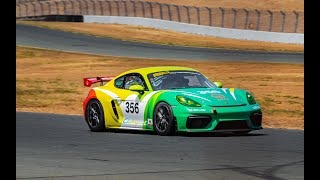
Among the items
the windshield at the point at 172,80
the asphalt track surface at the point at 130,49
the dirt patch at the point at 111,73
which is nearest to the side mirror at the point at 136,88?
the windshield at the point at 172,80

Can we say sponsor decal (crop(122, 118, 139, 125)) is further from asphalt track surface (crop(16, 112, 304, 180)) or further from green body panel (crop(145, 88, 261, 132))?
green body panel (crop(145, 88, 261, 132))

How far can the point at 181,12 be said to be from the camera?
76.2 m

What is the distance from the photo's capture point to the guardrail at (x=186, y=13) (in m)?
69.1

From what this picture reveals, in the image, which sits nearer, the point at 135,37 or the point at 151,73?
the point at 151,73

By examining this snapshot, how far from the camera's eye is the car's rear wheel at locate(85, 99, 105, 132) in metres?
16.0

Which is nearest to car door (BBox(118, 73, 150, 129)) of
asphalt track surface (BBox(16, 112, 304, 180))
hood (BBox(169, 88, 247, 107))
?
asphalt track surface (BBox(16, 112, 304, 180))

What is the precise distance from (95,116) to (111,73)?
19930mm

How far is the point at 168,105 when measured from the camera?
1437cm

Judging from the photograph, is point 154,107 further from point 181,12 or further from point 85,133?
point 181,12

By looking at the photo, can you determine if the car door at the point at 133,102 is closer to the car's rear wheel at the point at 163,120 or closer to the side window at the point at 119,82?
the side window at the point at 119,82

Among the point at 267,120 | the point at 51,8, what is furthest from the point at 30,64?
the point at 51,8

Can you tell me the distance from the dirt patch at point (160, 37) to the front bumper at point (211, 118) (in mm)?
35820

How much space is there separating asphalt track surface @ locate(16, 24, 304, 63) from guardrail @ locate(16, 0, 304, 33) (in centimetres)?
1921
